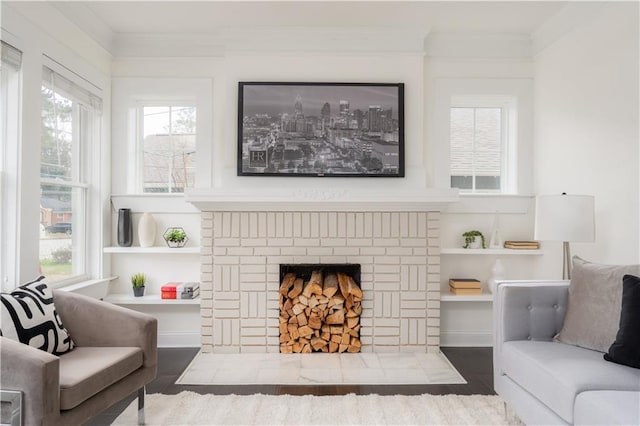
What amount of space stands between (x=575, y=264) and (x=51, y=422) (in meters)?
2.71

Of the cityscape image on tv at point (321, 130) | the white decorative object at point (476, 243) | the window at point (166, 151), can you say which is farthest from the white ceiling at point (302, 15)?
the white decorative object at point (476, 243)

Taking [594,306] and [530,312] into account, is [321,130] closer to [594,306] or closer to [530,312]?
[530,312]

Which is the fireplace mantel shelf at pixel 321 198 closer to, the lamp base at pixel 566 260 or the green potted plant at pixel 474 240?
the green potted plant at pixel 474 240

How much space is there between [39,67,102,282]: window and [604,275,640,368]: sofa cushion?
347cm

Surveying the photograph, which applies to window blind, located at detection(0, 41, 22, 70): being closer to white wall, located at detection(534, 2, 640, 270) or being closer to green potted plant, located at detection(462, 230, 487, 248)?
green potted plant, located at detection(462, 230, 487, 248)

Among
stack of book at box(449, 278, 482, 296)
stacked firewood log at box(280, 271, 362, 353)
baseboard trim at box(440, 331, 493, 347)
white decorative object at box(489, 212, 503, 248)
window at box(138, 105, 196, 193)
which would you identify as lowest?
baseboard trim at box(440, 331, 493, 347)

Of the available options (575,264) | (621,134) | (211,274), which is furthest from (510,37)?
(211,274)

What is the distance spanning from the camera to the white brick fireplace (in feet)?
11.7

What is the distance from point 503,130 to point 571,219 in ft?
5.05

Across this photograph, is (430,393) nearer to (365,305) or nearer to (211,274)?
(365,305)

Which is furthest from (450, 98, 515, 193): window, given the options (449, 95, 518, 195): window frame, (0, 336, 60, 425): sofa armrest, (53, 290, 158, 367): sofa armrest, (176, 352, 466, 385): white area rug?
(0, 336, 60, 425): sofa armrest

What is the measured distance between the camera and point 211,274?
356cm

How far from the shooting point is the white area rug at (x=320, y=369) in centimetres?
296

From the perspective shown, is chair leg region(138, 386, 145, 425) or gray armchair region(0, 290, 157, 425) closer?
gray armchair region(0, 290, 157, 425)
